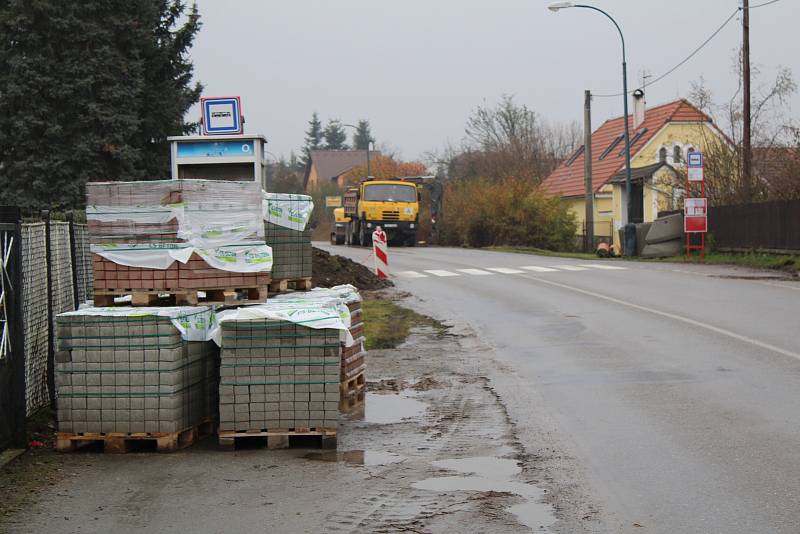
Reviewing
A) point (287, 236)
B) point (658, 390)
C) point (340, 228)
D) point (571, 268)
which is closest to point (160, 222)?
point (287, 236)

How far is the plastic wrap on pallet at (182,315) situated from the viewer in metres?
8.24

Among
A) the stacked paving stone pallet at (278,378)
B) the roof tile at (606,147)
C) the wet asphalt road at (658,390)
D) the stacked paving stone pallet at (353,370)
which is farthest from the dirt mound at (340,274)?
the roof tile at (606,147)

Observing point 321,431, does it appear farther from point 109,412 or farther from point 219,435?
point 109,412

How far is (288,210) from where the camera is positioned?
1094cm

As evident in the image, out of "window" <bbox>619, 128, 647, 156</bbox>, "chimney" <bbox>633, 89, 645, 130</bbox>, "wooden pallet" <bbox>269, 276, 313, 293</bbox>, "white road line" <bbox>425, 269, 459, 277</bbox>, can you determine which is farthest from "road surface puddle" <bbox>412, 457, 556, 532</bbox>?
"chimney" <bbox>633, 89, 645, 130</bbox>

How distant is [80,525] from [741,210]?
90.3 feet

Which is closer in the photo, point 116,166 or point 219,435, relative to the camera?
point 219,435

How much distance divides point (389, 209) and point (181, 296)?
39.4 metres

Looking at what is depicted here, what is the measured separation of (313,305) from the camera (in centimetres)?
913

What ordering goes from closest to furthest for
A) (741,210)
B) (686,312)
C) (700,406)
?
(700,406) → (686,312) → (741,210)

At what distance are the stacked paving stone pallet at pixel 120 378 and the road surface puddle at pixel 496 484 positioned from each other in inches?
85.7

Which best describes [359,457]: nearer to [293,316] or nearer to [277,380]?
[277,380]

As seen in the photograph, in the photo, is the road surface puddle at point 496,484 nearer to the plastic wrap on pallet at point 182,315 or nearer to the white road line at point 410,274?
the plastic wrap on pallet at point 182,315

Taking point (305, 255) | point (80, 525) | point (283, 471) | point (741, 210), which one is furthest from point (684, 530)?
point (741, 210)
